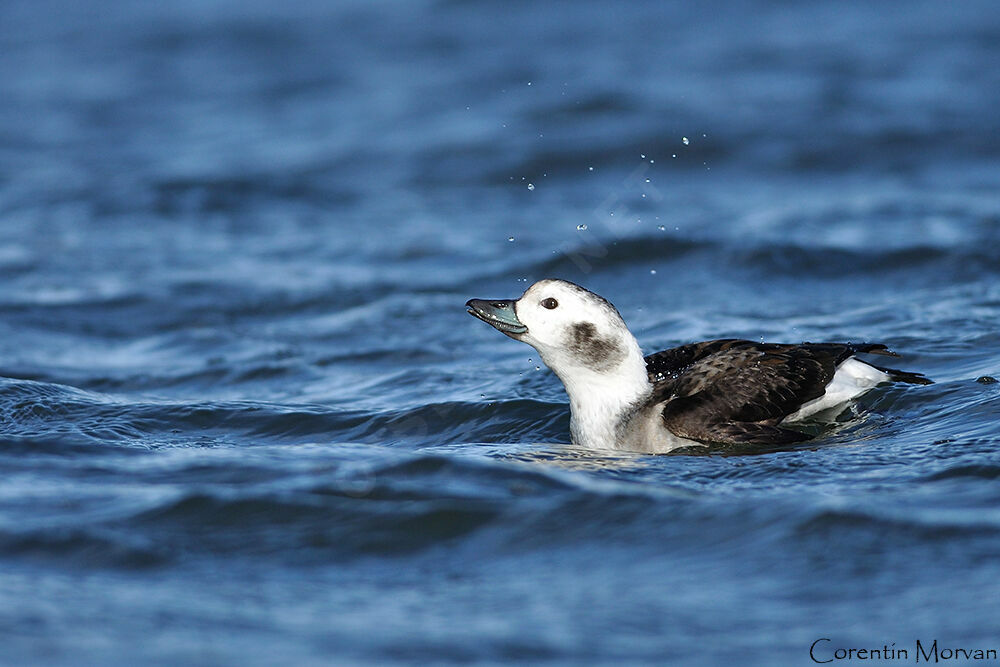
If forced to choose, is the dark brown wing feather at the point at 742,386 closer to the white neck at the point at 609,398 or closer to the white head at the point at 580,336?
the white neck at the point at 609,398

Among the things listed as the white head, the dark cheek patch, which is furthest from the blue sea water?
the dark cheek patch

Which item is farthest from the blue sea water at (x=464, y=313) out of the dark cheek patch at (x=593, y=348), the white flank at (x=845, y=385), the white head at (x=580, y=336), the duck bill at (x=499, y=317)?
the duck bill at (x=499, y=317)

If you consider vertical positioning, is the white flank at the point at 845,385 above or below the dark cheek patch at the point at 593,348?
below

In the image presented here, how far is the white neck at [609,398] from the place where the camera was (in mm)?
7512

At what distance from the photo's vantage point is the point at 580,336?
24.2ft

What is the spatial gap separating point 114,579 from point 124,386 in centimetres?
414

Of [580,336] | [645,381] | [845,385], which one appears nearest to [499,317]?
[580,336]

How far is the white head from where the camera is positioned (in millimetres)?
7371

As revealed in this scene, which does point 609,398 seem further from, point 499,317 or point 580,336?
point 499,317

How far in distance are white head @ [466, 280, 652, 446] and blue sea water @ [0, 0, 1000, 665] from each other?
15.5 inches

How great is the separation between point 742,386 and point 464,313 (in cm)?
410

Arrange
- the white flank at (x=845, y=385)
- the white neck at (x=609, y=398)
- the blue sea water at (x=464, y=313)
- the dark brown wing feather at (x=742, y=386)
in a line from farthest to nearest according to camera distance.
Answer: the white flank at (x=845, y=385)
the white neck at (x=609, y=398)
the dark brown wing feather at (x=742, y=386)
the blue sea water at (x=464, y=313)

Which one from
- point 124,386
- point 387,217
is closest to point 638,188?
point 387,217

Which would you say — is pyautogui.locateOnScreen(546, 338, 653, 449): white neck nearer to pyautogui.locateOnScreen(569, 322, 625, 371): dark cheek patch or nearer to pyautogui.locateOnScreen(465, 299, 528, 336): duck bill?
pyautogui.locateOnScreen(569, 322, 625, 371): dark cheek patch
